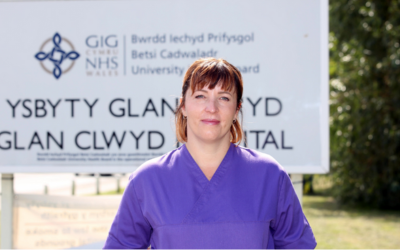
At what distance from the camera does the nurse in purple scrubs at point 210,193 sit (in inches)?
59.2

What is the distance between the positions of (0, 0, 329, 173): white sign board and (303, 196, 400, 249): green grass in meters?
3.64

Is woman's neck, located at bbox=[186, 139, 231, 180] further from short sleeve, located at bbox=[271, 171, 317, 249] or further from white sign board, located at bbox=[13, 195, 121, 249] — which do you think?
white sign board, located at bbox=[13, 195, 121, 249]

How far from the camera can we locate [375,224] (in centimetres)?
766

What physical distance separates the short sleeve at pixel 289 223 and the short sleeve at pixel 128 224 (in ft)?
1.65

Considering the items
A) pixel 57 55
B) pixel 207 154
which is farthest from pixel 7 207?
pixel 207 154

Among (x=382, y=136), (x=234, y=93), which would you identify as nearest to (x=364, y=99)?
(x=382, y=136)

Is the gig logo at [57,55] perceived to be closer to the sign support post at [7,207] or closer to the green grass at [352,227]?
the sign support post at [7,207]

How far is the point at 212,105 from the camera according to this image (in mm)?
1590

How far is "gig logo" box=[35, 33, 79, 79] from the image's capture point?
10.4 ft

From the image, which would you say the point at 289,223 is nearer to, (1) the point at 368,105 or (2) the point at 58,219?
(2) the point at 58,219

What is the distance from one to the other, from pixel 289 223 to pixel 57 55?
7.58 ft

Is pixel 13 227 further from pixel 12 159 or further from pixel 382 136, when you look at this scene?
pixel 382 136

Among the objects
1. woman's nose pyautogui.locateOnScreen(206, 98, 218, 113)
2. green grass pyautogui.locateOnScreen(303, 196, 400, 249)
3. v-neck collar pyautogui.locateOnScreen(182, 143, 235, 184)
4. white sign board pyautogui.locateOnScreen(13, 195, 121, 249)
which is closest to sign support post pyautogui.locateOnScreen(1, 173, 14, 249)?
white sign board pyautogui.locateOnScreen(13, 195, 121, 249)

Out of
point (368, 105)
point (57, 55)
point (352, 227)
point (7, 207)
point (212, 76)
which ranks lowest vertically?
point (352, 227)
